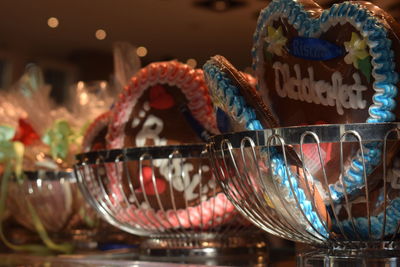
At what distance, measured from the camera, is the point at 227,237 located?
0.74m

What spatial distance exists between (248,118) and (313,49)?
0.07 metres

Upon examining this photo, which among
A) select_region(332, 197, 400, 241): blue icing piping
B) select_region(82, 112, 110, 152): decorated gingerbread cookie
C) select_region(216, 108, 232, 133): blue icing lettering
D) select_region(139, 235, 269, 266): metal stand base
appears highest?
select_region(82, 112, 110, 152): decorated gingerbread cookie

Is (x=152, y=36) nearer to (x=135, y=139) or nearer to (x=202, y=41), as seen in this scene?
(x=202, y=41)

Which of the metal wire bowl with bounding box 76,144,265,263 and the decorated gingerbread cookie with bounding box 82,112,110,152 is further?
the decorated gingerbread cookie with bounding box 82,112,110,152

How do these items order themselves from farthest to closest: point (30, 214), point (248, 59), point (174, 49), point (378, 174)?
1. point (174, 49)
2. point (248, 59)
3. point (30, 214)
4. point (378, 174)

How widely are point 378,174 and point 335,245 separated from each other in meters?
0.07

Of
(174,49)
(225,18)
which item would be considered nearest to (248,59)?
(225,18)

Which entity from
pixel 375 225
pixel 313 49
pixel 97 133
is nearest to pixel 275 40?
pixel 313 49

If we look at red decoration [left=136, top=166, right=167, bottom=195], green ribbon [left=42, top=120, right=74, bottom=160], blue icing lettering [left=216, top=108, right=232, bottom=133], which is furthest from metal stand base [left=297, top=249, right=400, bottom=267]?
green ribbon [left=42, top=120, right=74, bottom=160]

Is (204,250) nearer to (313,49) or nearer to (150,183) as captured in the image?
(150,183)

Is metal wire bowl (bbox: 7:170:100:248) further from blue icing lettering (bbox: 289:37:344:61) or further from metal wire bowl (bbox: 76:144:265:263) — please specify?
blue icing lettering (bbox: 289:37:344:61)

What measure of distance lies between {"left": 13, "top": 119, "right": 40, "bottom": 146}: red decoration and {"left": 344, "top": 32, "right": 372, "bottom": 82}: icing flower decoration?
630mm

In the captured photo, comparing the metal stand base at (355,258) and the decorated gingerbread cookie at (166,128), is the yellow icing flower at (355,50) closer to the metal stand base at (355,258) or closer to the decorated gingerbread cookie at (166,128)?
the metal stand base at (355,258)

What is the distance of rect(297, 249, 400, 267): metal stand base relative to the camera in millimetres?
475
